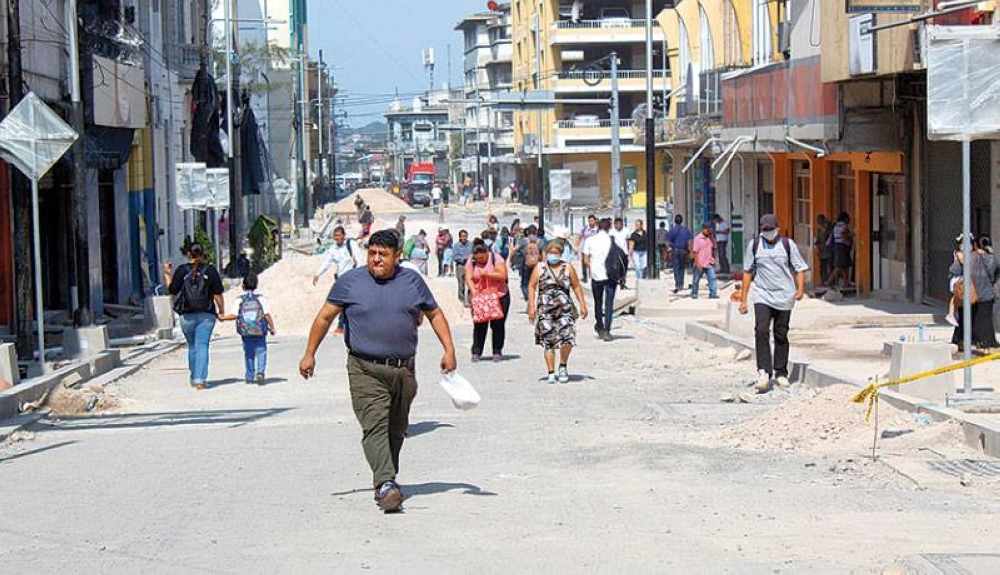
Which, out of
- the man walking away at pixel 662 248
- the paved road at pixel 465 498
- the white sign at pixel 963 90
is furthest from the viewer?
the man walking away at pixel 662 248

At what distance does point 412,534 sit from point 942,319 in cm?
1699

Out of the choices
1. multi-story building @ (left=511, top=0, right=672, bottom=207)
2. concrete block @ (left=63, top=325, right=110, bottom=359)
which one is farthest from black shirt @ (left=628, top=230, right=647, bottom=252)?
multi-story building @ (left=511, top=0, right=672, bottom=207)

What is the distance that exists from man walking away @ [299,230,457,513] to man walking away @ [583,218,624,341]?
13.1 m

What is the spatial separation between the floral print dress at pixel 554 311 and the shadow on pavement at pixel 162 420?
10.2 ft

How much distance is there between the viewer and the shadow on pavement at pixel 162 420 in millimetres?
14960

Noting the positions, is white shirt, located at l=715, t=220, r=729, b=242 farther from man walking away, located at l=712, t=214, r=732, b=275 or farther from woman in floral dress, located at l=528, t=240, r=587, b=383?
woman in floral dress, located at l=528, t=240, r=587, b=383

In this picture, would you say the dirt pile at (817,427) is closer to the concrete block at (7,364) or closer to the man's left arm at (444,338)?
the man's left arm at (444,338)


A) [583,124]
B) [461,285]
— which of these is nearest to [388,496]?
[461,285]

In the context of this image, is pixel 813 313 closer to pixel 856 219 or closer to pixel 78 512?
pixel 856 219

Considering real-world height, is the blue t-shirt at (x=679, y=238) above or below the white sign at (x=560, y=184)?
below

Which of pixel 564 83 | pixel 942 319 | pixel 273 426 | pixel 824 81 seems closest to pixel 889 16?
pixel 824 81

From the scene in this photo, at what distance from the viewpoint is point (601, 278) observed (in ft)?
74.8

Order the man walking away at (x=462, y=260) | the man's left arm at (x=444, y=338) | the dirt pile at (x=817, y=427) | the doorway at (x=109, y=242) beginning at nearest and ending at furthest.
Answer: the man's left arm at (x=444, y=338) → the dirt pile at (x=817, y=427) → the doorway at (x=109, y=242) → the man walking away at (x=462, y=260)

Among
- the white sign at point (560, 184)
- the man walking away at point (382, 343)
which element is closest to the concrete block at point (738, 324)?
the man walking away at point (382, 343)
